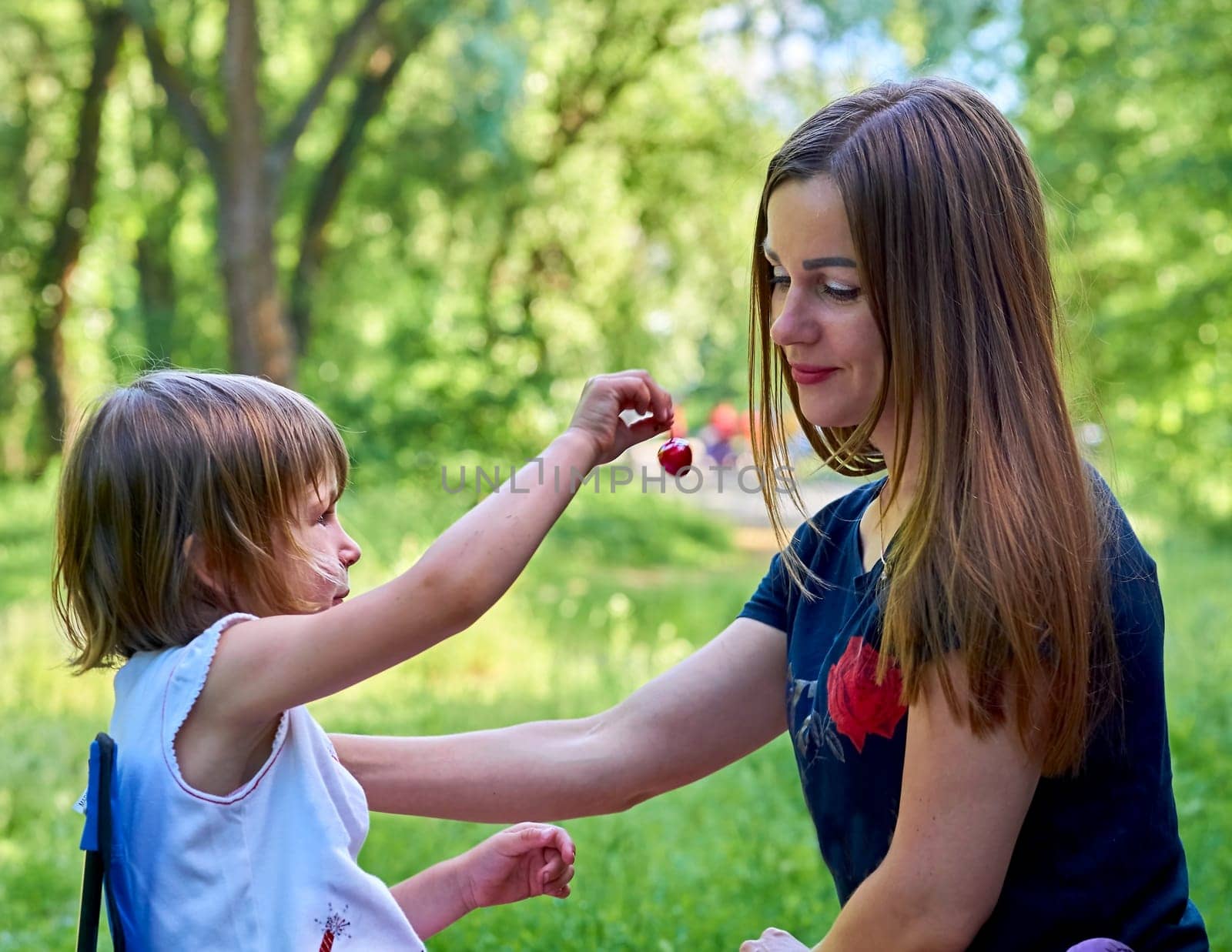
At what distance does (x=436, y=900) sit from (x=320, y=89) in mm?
9782

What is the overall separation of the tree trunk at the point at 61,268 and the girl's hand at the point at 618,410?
14.6 m

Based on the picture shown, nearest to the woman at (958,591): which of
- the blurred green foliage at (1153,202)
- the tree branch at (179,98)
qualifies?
the blurred green foliage at (1153,202)

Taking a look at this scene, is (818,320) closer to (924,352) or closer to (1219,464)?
(924,352)

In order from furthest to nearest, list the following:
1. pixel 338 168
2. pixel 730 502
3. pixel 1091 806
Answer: pixel 730 502 → pixel 338 168 → pixel 1091 806

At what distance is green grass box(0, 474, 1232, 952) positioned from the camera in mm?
3262

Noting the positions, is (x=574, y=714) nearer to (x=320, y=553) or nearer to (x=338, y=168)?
(x=320, y=553)

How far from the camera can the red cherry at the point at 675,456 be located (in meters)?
1.93

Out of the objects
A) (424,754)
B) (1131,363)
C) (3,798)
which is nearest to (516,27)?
(1131,363)

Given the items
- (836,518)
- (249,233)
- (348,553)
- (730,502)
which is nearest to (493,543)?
(348,553)

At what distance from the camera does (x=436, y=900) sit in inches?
75.3

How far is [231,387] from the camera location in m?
1.71

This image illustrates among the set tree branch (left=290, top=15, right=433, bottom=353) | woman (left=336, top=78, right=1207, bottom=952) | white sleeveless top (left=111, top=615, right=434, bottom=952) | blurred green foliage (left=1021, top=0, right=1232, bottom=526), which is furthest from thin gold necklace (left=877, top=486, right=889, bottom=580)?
tree branch (left=290, top=15, right=433, bottom=353)

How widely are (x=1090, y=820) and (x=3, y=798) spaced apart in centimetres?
391

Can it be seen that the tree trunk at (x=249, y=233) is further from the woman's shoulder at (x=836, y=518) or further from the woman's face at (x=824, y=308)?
the woman's face at (x=824, y=308)
